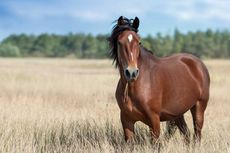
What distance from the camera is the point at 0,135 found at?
646cm

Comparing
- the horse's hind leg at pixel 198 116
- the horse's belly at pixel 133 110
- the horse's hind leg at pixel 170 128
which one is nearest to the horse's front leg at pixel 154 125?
the horse's belly at pixel 133 110

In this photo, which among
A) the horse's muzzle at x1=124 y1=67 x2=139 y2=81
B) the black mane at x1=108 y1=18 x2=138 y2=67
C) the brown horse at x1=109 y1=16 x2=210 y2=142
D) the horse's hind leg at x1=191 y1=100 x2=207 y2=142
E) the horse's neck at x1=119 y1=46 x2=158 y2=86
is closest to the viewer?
the horse's muzzle at x1=124 y1=67 x2=139 y2=81

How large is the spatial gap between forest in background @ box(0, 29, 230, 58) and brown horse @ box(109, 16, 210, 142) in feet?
210

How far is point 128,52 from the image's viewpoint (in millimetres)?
5367

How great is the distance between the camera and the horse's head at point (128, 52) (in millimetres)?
5191

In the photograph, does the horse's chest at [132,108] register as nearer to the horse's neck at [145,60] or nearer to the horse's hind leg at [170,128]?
the horse's neck at [145,60]

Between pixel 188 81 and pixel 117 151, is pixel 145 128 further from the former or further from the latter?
pixel 117 151

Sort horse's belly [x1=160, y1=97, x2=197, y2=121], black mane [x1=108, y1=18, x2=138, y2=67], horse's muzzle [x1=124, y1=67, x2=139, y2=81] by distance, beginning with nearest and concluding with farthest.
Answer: horse's muzzle [x1=124, y1=67, x2=139, y2=81]
black mane [x1=108, y1=18, x2=138, y2=67]
horse's belly [x1=160, y1=97, x2=197, y2=121]

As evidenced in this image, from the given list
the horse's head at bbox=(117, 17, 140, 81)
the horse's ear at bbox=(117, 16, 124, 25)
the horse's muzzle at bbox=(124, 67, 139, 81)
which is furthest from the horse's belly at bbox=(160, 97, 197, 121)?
the horse's ear at bbox=(117, 16, 124, 25)

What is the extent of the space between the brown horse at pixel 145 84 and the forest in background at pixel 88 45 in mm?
64025

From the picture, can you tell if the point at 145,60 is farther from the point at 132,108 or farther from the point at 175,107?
the point at 175,107

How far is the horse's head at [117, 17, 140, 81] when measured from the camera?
5.19 meters

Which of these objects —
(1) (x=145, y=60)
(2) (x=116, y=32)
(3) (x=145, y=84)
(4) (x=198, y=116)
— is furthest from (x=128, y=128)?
(4) (x=198, y=116)

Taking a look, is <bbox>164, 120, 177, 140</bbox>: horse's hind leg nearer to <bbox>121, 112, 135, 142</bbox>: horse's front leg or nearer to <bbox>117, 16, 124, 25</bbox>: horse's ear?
<bbox>121, 112, 135, 142</bbox>: horse's front leg
